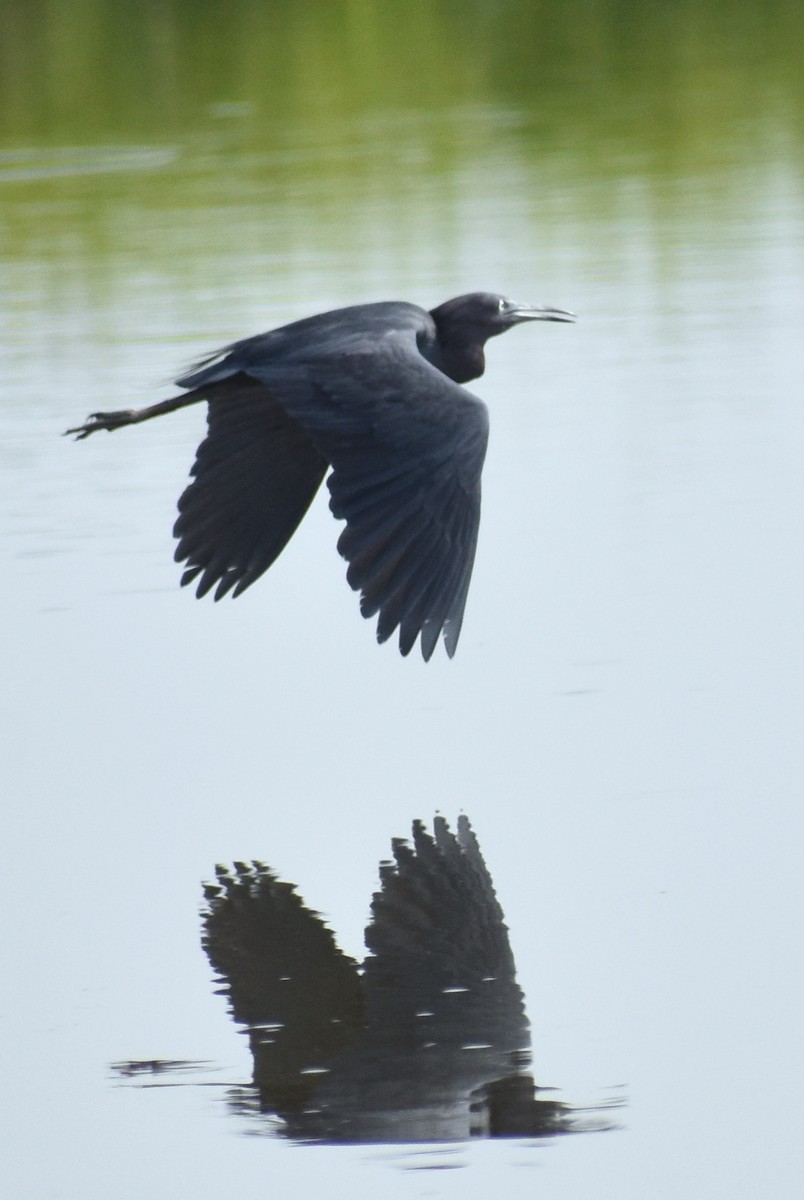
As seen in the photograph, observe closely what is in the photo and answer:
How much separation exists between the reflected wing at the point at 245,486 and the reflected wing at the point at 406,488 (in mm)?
598

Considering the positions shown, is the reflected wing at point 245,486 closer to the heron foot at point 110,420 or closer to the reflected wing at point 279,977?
the heron foot at point 110,420

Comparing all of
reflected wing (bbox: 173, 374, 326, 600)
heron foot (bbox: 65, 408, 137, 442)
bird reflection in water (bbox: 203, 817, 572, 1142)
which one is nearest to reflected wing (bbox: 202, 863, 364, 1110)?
bird reflection in water (bbox: 203, 817, 572, 1142)

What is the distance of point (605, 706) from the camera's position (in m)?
5.20

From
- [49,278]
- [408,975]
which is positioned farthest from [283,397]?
[49,278]

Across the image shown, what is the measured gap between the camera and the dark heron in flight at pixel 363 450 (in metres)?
4.73

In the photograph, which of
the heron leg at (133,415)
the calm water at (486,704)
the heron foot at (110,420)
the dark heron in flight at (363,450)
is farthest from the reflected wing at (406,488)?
the heron foot at (110,420)

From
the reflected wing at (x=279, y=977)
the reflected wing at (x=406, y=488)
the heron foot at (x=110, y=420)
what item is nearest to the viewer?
the reflected wing at (x=279, y=977)

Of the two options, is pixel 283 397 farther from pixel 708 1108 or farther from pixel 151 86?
pixel 151 86

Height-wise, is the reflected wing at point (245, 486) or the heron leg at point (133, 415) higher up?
the heron leg at point (133, 415)

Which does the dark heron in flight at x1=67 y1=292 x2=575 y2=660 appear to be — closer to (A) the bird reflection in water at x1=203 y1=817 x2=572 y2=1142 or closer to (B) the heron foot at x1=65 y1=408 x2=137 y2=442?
(B) the heron foot at x1=65 y1=408 x2=137 y2=442

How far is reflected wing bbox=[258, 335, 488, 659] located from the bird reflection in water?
17.8 inches

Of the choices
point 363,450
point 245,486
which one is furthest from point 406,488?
point 245,486

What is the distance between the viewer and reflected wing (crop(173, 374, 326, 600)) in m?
5.66

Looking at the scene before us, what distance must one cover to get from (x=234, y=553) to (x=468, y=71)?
52.8 ft
